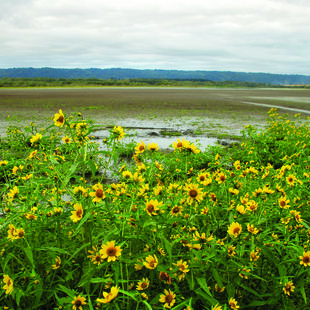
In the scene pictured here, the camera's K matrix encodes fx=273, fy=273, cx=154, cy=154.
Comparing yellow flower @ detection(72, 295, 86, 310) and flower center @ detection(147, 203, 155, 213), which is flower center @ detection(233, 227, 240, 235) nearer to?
flower center @ detection(147, 203, 155, 213)

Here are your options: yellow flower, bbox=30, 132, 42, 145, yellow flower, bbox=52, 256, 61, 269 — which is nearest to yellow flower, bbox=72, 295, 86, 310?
yellow flower, bbox=52, 256, 61, 269

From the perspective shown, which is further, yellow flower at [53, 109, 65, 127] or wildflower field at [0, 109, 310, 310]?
yellow flower at [53, 109, 65, 127]

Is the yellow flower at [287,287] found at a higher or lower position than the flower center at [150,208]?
lower

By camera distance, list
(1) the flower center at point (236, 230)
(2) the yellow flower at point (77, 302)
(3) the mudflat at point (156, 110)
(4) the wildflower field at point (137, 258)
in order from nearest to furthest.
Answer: (2) the yellow flower at point (77, 302) < (4) the wildflower field at point (137, 258) < (1) the flower center at point (236, 230) < (3) the mudflat at point (156, 110)

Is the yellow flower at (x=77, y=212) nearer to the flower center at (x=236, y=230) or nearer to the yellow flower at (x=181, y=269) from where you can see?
the yellow flower at (x=181, y=269)

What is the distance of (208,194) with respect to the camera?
223 cm

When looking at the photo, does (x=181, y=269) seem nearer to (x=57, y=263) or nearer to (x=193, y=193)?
(x=193, y=193)

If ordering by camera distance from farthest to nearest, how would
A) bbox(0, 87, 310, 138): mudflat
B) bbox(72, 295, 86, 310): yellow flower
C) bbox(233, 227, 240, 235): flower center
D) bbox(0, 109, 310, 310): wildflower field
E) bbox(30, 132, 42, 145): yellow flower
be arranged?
bbox(0, 87, 310, 138): mudflat < bbox(30, 132, 42, 145): yellow flower < bbox(233, 227, 240, 235): flower center < bbox(0, 109, 310, 310): wildflower field < bbox(72, 295, 86, 310): yellow flower

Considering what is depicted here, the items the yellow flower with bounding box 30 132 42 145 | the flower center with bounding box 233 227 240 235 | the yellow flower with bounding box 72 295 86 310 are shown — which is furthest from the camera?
the yellow flower with bounding box 30 132 42 145

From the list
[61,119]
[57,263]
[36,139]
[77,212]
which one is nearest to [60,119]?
[61,119]

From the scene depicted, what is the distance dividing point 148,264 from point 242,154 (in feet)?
15.6

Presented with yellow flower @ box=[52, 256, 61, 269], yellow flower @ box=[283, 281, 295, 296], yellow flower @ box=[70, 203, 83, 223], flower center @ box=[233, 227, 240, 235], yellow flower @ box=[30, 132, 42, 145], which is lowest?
yellow flower @ box=[283, 281, 295, 296]

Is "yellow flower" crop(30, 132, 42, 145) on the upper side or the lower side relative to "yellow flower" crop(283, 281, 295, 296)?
upper

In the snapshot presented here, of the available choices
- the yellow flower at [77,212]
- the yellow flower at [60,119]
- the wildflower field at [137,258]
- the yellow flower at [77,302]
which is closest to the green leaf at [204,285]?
the wildflower field at [137,258]
